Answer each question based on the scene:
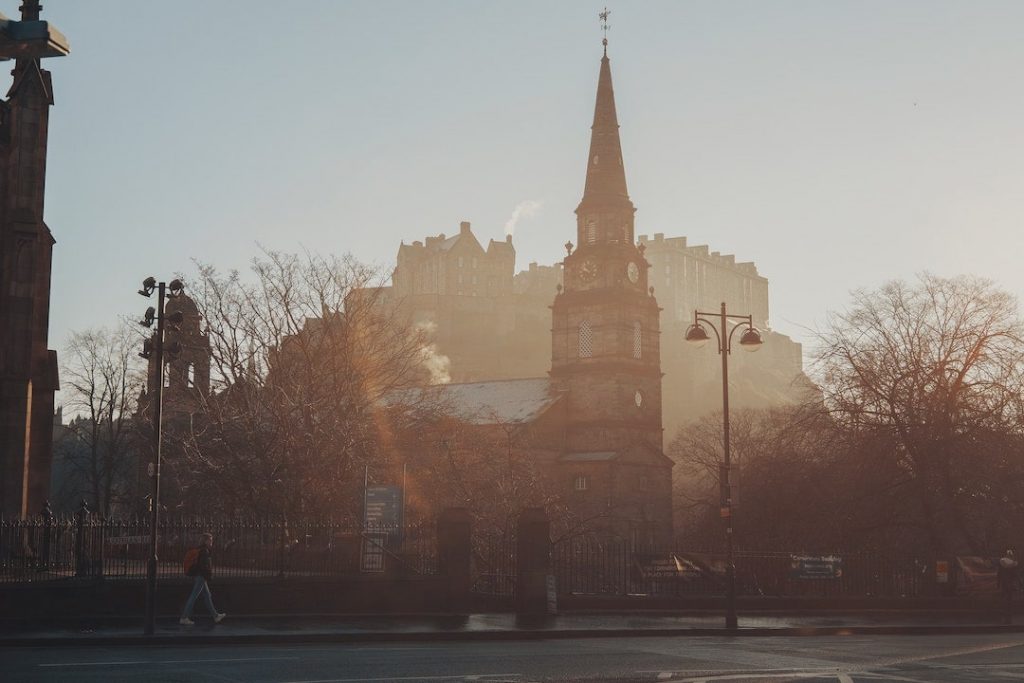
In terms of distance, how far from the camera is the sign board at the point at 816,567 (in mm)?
33250

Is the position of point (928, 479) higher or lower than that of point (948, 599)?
higher

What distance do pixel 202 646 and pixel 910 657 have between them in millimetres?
12029

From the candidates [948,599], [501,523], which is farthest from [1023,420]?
[501,523]

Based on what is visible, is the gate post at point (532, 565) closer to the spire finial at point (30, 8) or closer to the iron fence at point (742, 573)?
the iron fence at point (742, 573)

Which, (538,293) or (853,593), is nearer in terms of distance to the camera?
(853,593)

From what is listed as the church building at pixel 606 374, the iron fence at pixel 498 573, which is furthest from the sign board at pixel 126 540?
the church building at pixel 606 374

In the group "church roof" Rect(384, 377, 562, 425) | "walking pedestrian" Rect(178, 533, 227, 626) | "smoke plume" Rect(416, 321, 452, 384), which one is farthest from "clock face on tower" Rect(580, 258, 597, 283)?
"walking pedestrian" Rect(178, 533, 227, 626)

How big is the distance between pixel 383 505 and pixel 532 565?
224 inches

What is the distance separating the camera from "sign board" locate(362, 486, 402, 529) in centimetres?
3030

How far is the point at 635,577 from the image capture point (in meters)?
30.8

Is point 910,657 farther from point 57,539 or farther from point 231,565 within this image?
point 57,539

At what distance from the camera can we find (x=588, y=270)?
79.8m

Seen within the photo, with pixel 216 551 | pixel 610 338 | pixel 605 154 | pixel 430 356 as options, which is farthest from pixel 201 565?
pixel 605 154

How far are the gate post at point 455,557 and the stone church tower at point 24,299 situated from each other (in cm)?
1146
